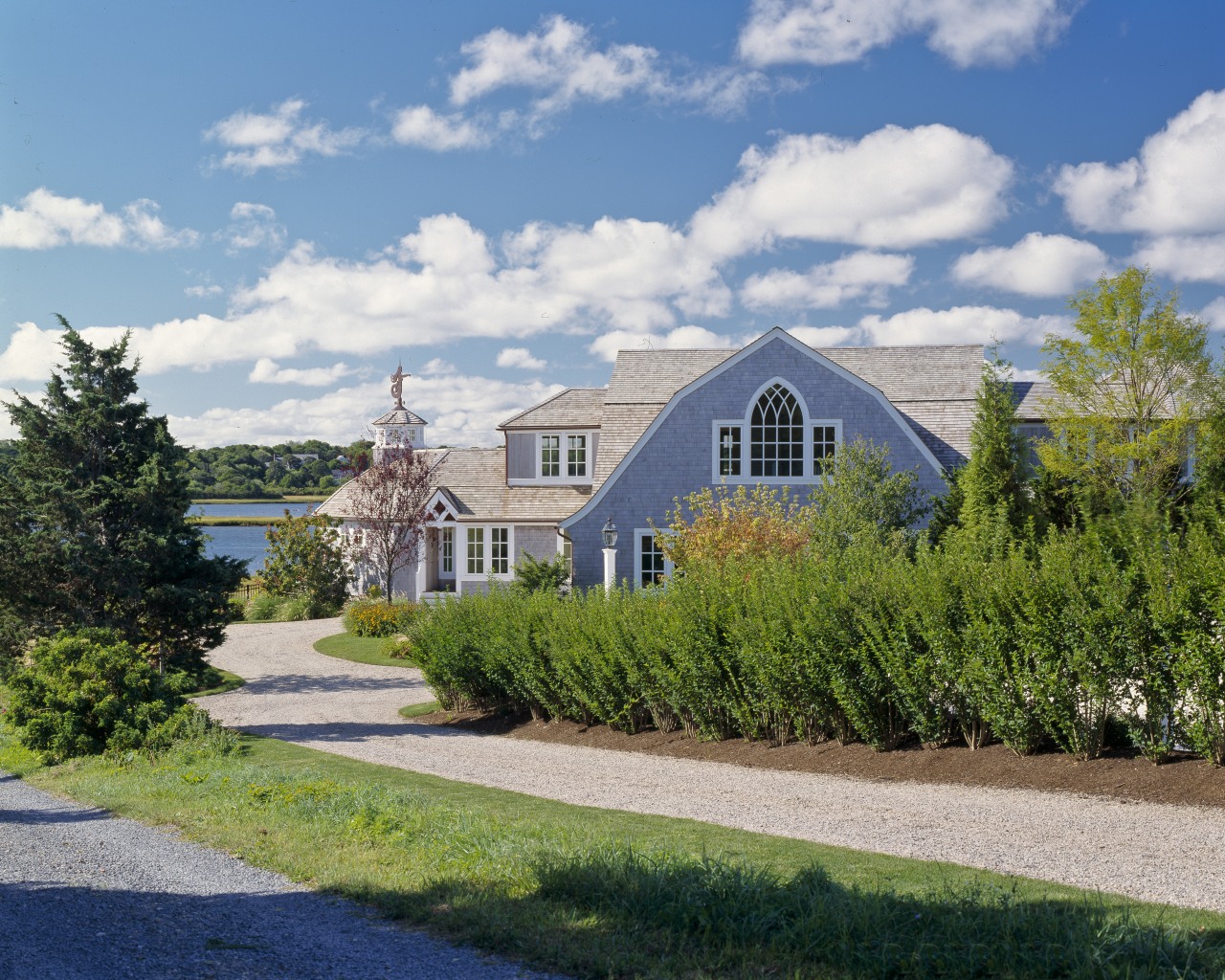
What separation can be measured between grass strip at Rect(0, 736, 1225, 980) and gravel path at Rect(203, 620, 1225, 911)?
28.4 inches

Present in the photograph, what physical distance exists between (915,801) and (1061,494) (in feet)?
37.2

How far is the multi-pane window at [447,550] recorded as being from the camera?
3825cm

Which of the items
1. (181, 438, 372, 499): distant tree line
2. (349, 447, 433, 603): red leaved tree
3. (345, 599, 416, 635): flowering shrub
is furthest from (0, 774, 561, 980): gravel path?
(181, 438, 372, 499): distant tree line

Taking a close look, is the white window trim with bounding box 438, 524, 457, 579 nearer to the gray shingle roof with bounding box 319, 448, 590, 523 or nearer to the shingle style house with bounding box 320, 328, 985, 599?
the gray shingle roof with bounding box 319, 448, 590, 523

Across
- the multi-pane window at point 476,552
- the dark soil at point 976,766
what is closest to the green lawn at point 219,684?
the multi-pane window at point 476,552

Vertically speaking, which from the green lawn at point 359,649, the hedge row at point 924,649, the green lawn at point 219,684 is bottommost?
the green lawn at point 219,684

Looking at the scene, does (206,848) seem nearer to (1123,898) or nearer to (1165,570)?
(1123,898)

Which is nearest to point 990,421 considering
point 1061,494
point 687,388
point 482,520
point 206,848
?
point 1061,494

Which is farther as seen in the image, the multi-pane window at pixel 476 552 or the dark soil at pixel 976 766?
the multi-pane window at pixel 476 552

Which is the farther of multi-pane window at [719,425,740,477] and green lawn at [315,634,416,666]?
green lawn at [315,634,416,666]

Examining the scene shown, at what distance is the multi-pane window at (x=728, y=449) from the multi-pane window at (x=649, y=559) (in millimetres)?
2631

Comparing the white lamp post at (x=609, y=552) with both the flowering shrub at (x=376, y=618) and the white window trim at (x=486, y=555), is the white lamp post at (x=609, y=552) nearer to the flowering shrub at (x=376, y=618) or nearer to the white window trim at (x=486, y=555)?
the white window trim at (x=486, y=555)

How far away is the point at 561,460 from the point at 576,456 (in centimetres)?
57

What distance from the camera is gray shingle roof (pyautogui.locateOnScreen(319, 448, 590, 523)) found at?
33.6 meters
